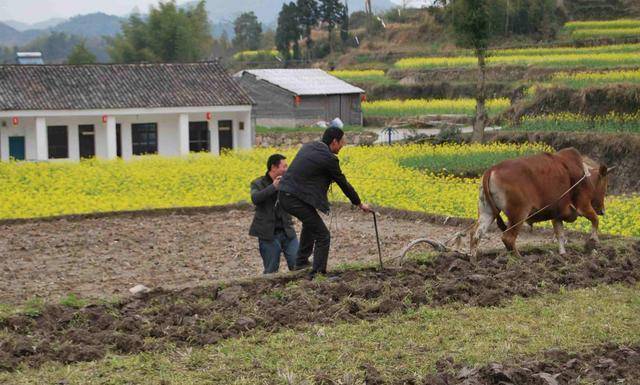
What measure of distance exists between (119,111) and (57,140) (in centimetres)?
223

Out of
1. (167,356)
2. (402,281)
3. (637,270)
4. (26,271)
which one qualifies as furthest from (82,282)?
(637,270)

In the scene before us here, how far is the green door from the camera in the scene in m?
34.8

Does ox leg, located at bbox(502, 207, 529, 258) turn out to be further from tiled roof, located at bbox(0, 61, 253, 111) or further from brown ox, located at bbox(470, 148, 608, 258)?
tiled roof, located at bbox(0, 61, 253, 111)

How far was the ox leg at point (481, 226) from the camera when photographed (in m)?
12.4

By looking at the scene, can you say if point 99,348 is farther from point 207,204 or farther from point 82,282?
point 207,204

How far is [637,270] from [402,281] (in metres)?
2.56

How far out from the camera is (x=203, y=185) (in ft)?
76.3

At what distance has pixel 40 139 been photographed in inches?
1352

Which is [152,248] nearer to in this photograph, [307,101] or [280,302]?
→ [280,302]

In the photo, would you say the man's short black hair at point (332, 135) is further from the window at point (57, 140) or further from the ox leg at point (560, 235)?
the window at point (57, 140)

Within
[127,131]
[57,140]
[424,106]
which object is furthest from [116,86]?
[424,106]

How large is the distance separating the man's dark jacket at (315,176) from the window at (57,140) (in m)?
25.5

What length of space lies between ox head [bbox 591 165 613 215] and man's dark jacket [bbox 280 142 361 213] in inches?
156

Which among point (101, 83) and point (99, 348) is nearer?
point (99, 348)
